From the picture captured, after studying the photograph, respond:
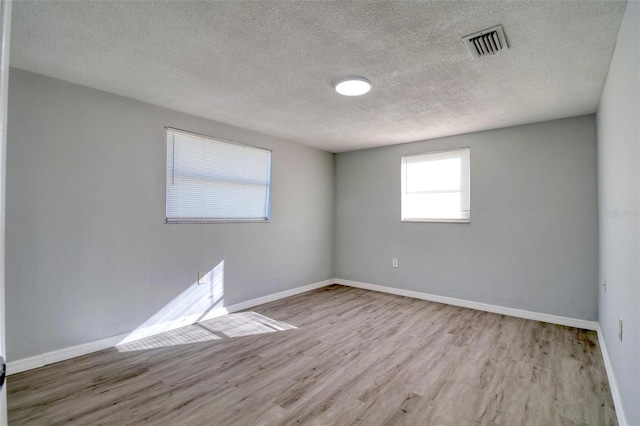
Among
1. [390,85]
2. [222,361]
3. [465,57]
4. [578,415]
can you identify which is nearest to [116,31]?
[390,85]

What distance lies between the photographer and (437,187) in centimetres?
461

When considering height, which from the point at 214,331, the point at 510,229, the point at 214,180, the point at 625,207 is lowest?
the point at 214,331

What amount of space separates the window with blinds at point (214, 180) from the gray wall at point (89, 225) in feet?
0.37

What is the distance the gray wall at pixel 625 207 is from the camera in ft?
4.93

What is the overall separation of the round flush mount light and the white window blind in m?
2.21

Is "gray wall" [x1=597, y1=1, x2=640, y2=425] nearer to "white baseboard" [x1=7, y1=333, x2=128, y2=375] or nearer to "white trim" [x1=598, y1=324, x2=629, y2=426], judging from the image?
"white trim" [x1=598, y1=324, x2=629, y2=426]

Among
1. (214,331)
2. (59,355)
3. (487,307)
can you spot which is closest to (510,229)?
(487,307)

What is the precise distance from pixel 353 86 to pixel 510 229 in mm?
2790

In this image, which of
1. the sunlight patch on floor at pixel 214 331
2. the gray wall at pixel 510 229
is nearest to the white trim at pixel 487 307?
the gray wall at pixel 510 229

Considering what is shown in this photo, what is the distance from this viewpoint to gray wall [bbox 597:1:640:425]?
1503 millimetres

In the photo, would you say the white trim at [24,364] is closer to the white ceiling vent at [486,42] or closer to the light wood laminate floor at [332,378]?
the light wood laminate floor at [332,378]

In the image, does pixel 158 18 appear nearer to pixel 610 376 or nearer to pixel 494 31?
pixel 494 31

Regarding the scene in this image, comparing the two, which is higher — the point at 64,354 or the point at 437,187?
the point at 437,187

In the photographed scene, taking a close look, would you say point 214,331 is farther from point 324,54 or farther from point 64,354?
point 324,54
